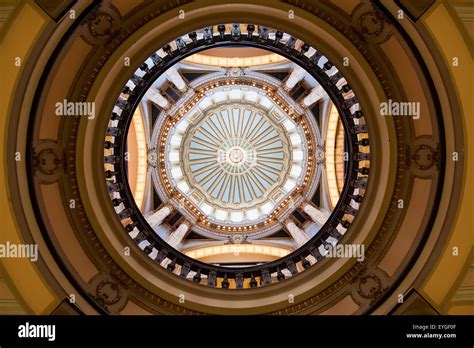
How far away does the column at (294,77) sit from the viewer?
71.6ft

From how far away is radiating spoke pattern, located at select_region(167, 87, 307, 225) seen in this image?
25.0 meters

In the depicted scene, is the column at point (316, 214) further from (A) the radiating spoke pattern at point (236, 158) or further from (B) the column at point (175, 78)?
(B) the column at point (175, 78)

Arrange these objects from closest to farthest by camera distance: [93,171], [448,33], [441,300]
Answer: [448,33] → [441,300] → [93,171]

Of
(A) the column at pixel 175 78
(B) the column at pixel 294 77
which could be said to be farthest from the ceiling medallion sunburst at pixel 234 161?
(A) the column at pixel 175 78

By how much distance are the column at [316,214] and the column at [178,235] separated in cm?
530

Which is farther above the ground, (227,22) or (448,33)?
(227,22)

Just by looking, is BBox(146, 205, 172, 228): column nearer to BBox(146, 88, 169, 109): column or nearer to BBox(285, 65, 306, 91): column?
BBox(146, 88, 169, 109): column

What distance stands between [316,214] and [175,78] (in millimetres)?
8074

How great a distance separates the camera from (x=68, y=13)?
39.3 ft

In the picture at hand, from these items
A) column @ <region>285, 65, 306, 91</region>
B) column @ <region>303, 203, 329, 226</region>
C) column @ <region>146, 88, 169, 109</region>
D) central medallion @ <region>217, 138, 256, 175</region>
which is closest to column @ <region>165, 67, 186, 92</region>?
column @ <region>146, 88, 169, 109</region>

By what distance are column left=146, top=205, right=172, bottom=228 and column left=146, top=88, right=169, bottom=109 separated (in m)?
4.45
